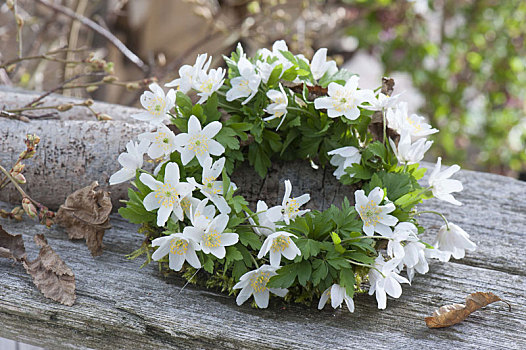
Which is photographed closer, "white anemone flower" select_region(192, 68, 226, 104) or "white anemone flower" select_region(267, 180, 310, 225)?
"white anemone flower" select_region(267, 180, 310, 225)

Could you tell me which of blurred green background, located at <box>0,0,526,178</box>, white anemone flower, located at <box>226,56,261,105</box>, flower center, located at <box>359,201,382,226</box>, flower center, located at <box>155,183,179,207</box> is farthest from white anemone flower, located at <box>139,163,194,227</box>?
blurred green background, located at <box>0,0,526,178</box>

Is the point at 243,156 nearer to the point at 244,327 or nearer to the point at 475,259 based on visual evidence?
the point at 244,327

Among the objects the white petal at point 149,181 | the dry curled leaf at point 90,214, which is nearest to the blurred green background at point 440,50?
the dry curled leaf at point 90,214

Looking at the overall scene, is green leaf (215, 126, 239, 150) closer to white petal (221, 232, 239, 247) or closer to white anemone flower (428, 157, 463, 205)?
white petal (221, 232, 239, 247)

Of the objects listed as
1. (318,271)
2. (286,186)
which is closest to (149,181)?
(286,186)

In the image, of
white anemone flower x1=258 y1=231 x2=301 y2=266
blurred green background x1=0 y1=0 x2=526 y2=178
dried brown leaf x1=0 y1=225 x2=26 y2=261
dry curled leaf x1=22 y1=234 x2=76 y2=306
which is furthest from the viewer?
blurred green background x1=0 y1=0 x2=526 y2=178

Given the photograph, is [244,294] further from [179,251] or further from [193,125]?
Result: [193,125]
